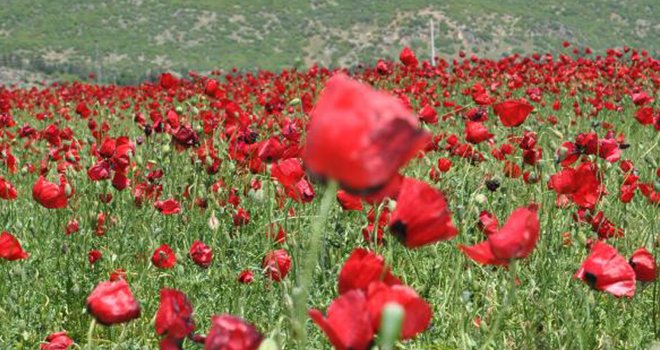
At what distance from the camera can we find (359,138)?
66cm

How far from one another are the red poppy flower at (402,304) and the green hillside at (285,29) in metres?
54.0

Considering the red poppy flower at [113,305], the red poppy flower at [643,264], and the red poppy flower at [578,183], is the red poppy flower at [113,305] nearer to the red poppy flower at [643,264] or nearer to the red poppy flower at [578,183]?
the red poppy flower at [643,264]

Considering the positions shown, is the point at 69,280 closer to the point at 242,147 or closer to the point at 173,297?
the point at 242,147

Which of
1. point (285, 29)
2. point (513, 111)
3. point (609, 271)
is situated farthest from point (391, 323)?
point (285, 29)

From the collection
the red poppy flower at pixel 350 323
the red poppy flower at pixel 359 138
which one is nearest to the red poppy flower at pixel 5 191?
the red poppy flower at pixel 350 323

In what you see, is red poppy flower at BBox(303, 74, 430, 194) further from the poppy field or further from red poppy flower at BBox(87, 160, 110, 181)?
red poppy flower at BBox(87, 160, 110, 181)

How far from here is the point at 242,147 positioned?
3.07 m

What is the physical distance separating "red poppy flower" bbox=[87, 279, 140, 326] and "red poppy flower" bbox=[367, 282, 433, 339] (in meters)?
0.52

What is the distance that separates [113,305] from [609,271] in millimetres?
941

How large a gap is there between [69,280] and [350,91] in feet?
7.04

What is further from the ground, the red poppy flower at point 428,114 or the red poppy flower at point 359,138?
the red poppy flower at point 359,138

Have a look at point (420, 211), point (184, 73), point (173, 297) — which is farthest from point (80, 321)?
point (184, 73)

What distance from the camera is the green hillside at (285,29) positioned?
57531 millimetres

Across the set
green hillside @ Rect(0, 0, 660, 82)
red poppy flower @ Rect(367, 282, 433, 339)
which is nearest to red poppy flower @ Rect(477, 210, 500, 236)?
red poppy flower @ Rect(367, 282, 433, 339)
